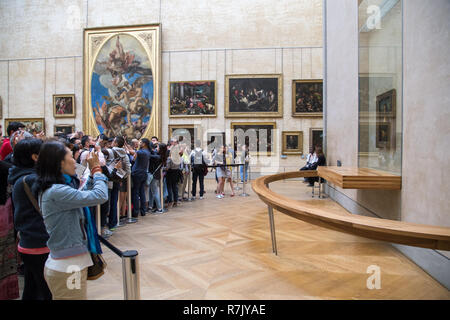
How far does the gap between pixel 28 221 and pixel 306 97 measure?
14.3 m

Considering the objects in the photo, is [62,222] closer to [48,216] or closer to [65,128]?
[48,216]

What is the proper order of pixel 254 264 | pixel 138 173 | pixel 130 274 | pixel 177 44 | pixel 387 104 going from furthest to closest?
pixel 177 44 < pixel 138 173 < pixel 387 104 < pixel 254 264 < pixel 130 274

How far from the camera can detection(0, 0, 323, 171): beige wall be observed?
49.5 feet

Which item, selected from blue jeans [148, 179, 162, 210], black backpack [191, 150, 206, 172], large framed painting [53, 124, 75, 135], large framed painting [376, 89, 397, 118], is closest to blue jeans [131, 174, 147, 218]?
blue jeans [148, 179, 162, 210]

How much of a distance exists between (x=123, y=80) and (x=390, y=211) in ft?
49.8

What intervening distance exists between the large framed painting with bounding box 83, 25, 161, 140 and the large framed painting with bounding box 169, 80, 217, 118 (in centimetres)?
82

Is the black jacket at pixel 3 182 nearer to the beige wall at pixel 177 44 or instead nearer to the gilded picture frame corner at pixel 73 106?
the beige wall at pixel 177 44

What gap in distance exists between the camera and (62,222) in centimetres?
199

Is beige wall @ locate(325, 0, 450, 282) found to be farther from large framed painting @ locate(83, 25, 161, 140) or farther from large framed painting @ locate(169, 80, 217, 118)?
large framed painting @ locate(83, 25, 161, 140)

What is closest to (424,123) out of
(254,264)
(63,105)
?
(254,264)

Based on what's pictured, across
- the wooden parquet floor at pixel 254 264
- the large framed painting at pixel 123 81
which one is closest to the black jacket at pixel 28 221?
the wooden parquet floor at pixel 254 264

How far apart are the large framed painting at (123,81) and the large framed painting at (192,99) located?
32.4 inches

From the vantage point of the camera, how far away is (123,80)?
1628 cm

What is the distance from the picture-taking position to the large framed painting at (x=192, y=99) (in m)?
15.6
